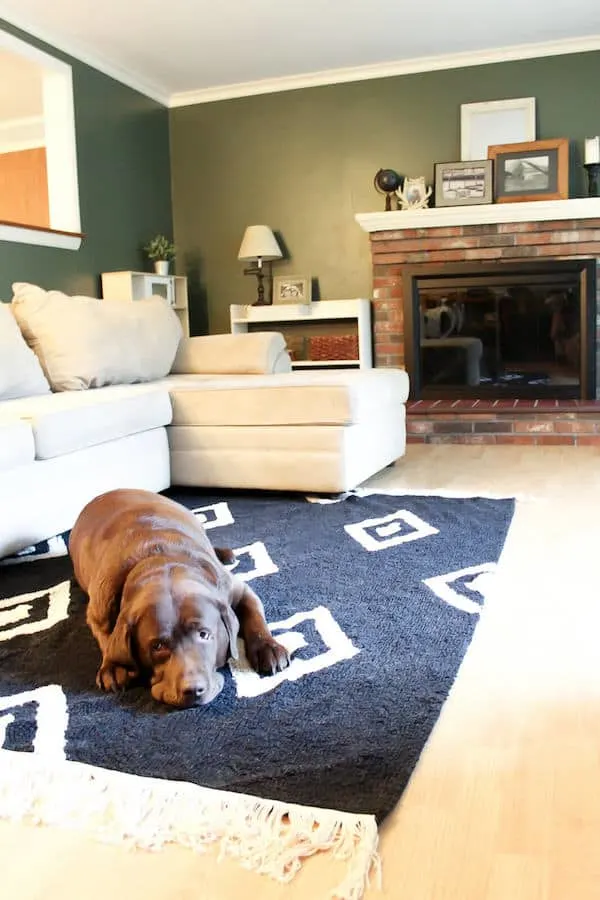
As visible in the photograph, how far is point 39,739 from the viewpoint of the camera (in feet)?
4.80

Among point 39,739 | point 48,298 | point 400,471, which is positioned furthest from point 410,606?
point 48,298

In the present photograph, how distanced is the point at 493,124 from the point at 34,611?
14.8 ft

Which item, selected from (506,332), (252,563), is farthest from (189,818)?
(506,332)

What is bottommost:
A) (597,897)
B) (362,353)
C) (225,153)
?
(597,897)

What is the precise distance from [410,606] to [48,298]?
7.82ft

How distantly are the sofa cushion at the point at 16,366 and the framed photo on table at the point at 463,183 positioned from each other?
3.01 m

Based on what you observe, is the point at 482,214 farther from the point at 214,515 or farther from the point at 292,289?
the point at 214,515

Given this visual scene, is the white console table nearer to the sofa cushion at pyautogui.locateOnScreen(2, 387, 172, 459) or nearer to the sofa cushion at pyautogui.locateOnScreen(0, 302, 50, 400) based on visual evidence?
the sofa cushion at pyautogui.locateOnScreen(2, 387, 172, 459)

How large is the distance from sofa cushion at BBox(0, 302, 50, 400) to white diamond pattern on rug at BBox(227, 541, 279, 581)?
4.08ft

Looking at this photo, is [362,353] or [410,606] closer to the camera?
[410,606]

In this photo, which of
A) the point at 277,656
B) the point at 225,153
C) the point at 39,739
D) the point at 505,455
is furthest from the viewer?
the point at 225,153

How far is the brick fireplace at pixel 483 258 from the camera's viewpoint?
16.4ft

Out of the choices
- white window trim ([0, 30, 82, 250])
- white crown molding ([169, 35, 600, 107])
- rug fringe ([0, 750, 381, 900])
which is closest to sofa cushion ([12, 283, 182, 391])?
white window trim ([0, 30, 82, 250])

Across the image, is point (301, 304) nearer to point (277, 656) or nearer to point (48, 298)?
point (48, 298)
